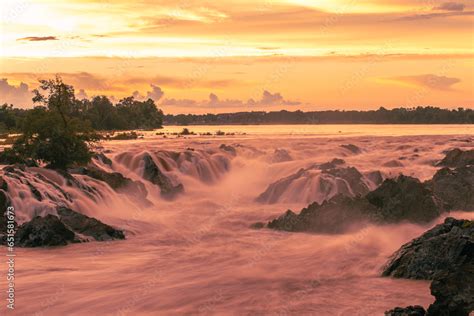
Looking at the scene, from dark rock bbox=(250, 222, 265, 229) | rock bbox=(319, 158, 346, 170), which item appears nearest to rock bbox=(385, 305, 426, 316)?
dark rock bbox=(250, 222, 265, 229)

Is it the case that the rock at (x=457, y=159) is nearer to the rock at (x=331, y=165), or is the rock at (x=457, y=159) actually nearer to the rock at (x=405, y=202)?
the rock at (x=331, y=165)

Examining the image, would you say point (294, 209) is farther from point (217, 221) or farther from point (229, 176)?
point (229, 176)

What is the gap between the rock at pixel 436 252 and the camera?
15.2 m

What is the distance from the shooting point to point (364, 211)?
24.6 m

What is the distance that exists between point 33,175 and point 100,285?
1176cm

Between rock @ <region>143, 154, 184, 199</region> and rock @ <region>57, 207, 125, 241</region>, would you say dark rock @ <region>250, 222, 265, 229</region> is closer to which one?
rock @ <region>57, 207, 125, 241</region>

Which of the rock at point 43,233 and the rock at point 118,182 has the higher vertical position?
the rock at point 118,182

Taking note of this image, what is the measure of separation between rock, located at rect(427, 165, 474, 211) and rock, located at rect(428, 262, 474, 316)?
1552cm

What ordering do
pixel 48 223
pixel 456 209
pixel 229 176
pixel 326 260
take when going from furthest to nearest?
pixel 229 176 → pixel 456 209 → pixel 48 223 → pixel 326 260

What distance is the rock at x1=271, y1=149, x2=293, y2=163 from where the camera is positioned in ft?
155

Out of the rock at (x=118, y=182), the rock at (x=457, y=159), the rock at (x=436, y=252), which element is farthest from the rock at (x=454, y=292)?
the rock at (x=457, y=159)

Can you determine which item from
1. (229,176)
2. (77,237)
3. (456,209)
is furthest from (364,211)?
(229,176)

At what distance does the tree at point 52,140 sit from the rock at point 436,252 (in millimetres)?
19168

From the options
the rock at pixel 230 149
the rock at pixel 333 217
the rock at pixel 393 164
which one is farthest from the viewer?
the rock at pixel 230 149
